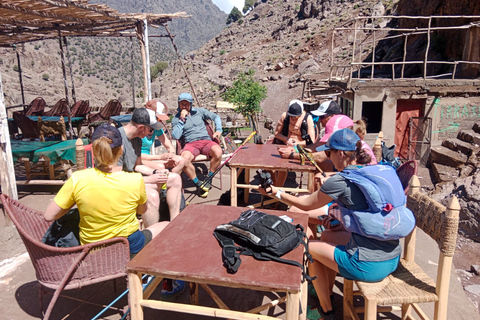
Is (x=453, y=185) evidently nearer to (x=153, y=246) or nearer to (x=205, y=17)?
(x=153, y=246)

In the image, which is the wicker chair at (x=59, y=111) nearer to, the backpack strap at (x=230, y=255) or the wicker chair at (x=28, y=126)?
the wicker chair at (x=28, y=126)

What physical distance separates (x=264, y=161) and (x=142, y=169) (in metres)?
1.44

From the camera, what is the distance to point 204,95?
31844 millimetres

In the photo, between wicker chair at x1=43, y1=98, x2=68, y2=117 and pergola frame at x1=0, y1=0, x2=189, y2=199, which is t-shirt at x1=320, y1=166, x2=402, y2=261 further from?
wicker chair at x1=43, y1=98, x2=68, y2=117

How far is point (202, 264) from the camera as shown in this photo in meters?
2.22

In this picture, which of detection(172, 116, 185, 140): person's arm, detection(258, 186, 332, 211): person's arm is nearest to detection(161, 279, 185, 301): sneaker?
detection(258, 186, 332, 211): person's arm

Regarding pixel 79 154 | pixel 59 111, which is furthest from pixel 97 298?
pixel 59 111

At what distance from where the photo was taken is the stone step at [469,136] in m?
9.94

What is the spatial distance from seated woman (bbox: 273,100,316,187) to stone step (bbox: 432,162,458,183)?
227 inches

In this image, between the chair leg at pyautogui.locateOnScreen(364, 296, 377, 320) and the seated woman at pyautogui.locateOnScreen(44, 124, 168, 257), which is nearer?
the chair leg at pyautogui.locateOnScreen(364, 296, 377, 320)

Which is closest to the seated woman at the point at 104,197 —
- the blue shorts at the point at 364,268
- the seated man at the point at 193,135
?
the blue shorts at the point at 364,268

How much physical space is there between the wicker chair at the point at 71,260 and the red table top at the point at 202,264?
0.40m

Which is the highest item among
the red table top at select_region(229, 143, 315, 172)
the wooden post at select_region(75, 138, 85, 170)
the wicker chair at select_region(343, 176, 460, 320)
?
the wooden post at select_region(75, 138, 85, 170)

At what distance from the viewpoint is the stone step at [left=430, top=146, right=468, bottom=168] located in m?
9.71
